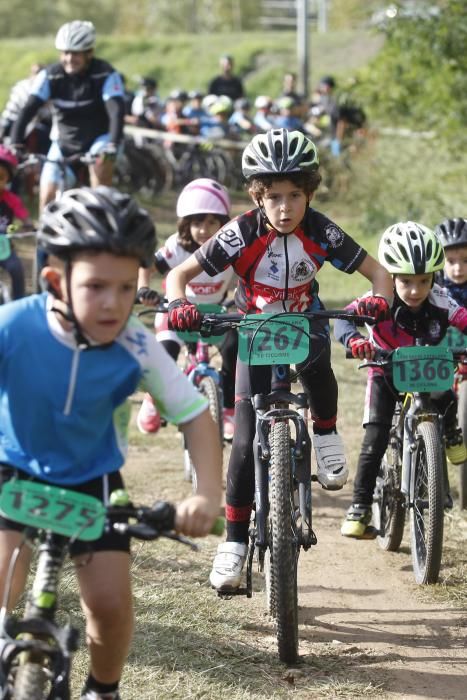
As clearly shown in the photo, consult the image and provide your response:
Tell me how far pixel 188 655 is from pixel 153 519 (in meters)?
1.93

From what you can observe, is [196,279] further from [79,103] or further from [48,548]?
[48,548]

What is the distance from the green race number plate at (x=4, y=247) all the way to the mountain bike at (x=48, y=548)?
19.1 feet

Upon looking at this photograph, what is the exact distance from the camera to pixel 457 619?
5.50 m

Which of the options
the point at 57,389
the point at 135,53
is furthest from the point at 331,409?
the point at 135,53

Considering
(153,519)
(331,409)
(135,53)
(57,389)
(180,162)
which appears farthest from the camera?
(135,53)

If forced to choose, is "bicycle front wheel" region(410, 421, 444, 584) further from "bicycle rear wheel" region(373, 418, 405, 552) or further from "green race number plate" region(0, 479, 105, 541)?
"green race number plate" region(0, 479, 105, 541)

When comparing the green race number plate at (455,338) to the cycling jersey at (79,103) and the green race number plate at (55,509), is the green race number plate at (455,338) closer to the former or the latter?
the green race number plate at (55,509)

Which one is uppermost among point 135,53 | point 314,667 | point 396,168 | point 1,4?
point 1,4

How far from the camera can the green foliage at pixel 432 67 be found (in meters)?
15.4

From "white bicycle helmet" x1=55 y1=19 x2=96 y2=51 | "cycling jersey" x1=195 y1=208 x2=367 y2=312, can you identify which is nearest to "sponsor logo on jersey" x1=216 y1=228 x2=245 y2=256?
"cycling jersey" x1=195 y1=208 x2=367 y2=312

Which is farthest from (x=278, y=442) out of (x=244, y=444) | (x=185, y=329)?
(x=185, y=329)

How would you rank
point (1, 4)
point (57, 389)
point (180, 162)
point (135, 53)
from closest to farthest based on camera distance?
point (57, 389) < point (180, 162) < point (135, 53) < point (1, 4)

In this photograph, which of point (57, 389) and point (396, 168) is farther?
point (396, 168)

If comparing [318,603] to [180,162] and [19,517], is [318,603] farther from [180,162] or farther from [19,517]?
[180,162]
